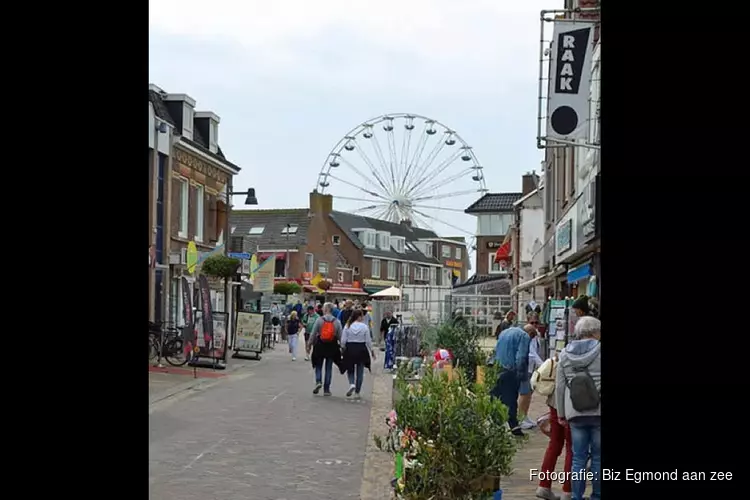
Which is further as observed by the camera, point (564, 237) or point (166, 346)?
point (166, 346)

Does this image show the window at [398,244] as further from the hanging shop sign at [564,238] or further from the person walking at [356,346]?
the person walking at [356,346]

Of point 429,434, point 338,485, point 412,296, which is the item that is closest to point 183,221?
point 412,296

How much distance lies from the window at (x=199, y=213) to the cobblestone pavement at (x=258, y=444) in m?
13.8

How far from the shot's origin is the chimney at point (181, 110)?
3088cm

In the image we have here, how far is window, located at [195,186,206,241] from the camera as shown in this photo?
31734 mm

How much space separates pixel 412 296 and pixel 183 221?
8.82m

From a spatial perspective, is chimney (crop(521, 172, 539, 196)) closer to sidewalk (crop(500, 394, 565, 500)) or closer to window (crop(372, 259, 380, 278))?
window (crop(372, 259, 380, 278))

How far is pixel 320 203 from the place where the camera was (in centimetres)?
7594

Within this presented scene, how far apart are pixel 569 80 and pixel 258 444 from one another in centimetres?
671

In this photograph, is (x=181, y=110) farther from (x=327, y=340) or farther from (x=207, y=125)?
(x=327, y=340)

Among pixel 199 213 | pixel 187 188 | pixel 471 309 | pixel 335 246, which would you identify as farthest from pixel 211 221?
pixel 335 246
